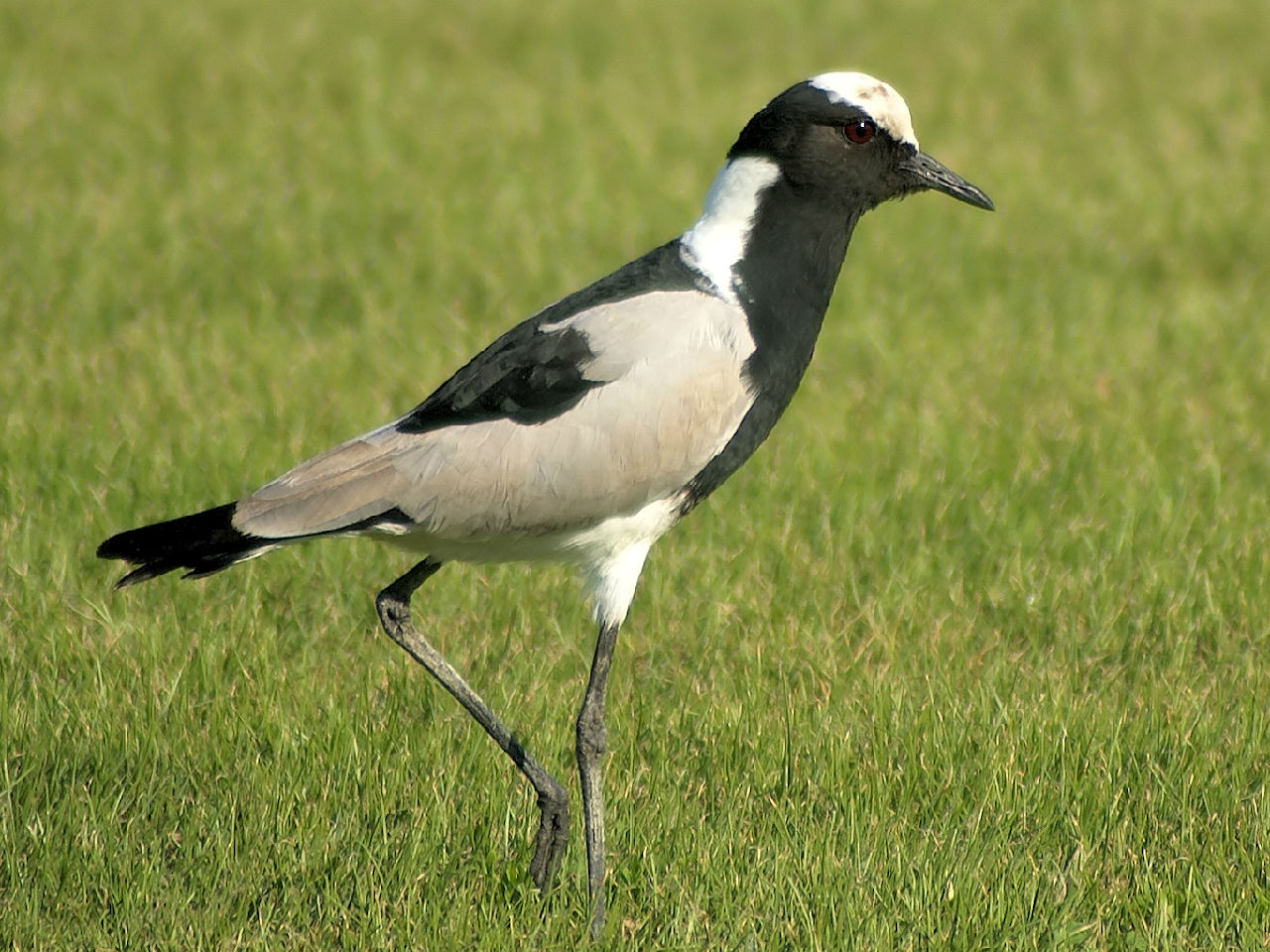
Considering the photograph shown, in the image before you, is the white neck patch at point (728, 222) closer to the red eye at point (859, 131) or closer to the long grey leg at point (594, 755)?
the red eye at point (859, 131)

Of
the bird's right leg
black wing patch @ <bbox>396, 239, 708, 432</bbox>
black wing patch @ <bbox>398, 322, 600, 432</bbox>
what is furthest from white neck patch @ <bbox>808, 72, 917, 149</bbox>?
the bird's right leg

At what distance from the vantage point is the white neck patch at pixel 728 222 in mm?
4402

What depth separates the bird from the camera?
13.7ft

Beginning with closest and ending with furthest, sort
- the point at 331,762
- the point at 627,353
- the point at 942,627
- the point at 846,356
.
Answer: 1. the point at 627,353
2. the point at 331,762
3. the point at 942,627
4. the point at 846,356

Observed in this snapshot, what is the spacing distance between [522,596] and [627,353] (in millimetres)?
1669

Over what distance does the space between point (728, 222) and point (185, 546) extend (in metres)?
→ 1.55

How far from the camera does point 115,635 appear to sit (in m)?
5.14

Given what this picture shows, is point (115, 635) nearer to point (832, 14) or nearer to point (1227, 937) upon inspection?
point (1227, 937)

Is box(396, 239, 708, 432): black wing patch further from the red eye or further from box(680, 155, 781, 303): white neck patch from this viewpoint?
the red eye

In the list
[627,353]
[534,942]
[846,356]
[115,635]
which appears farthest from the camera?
[846,356]

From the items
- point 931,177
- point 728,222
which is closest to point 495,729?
point 728,222

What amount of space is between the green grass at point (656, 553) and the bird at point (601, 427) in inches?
18.5

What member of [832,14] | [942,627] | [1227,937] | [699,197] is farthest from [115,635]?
[832,14]

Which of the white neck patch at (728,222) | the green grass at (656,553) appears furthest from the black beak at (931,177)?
the green grass at (656,553)
